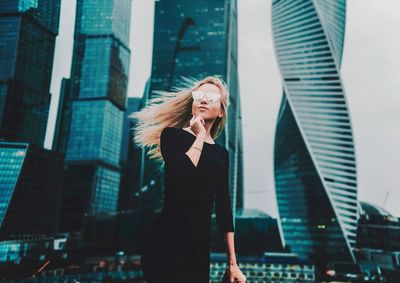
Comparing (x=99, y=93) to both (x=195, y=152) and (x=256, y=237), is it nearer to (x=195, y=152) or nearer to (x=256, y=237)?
(x=256, y=237)

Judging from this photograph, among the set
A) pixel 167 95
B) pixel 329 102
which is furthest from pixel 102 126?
pixel 167 95

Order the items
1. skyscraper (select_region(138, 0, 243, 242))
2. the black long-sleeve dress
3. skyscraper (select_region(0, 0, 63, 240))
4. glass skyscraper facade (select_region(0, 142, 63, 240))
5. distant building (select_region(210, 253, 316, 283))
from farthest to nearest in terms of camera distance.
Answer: skyscraper (select_region(138, 0, 243, 242)) → distant building (select_region(210, 253, 316, 283)) → glass skyscraper facade (select_region(0, 142, 63, 240)) → skyscraper (select_region(0, 0, 63, 240)) → the black long-sleeve dress

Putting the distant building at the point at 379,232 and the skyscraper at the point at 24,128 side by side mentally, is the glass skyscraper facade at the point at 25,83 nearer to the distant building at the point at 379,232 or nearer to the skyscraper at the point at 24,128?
the skyscraper at the point at 24,128

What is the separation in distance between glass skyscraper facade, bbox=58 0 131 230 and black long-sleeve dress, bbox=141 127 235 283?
79.8m

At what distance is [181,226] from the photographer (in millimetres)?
1562

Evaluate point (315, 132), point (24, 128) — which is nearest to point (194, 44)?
point (315, 132)

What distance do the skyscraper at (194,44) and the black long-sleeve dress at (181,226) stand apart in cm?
6663

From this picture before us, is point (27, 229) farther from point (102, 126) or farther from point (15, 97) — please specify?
point (102, 126)

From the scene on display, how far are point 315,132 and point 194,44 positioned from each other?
34.6 meters

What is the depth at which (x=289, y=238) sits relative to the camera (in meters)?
60.3

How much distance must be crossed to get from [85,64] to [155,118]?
3732 inches

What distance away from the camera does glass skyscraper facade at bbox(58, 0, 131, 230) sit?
8344 cm

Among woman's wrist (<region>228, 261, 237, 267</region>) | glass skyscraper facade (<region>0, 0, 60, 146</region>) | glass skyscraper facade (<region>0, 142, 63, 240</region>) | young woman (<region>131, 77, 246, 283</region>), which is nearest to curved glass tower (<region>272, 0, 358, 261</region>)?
glass skyscraper facade (<region>0, 0, 60, 146</region>)

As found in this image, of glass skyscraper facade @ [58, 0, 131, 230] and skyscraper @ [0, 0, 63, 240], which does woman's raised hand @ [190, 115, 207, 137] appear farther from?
glass skyscraper facade @ [58, 0, 131, 230]
